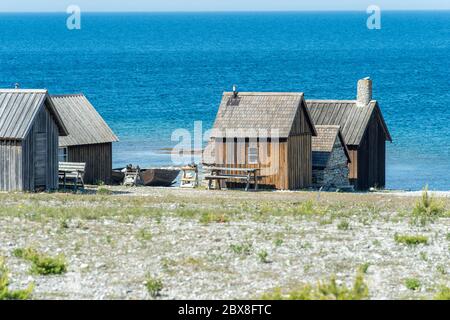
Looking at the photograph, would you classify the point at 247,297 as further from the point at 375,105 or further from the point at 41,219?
the point at 375,105

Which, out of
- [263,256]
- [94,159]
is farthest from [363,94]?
[263,256]

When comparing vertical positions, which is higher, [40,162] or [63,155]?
[63,155]

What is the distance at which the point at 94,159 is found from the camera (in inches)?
1957

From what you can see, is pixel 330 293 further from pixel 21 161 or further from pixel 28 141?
pixel 28 141

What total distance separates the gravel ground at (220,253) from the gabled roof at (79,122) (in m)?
15.6

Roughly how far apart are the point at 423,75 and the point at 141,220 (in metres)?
136

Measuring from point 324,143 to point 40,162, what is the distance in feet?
45.4

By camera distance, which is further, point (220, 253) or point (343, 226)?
point (343, 226)

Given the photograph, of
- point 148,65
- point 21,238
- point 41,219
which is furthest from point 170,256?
point 148,65

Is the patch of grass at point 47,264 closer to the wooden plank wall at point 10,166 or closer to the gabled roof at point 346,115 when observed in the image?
the wooden plank wall at point 10,166

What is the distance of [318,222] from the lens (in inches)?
1209

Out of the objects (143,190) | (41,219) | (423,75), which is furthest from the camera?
(423,75)

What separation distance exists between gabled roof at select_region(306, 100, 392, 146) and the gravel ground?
2116 cm

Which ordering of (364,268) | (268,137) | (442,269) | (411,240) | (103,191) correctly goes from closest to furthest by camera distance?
(364,268) < (442,269) < (411,240) < (103,191) < (268,137)
